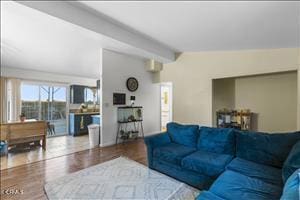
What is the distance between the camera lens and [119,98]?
5086 millimetres

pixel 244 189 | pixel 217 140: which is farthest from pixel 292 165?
pixel 217 140

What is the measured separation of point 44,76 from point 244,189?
6.58 metres

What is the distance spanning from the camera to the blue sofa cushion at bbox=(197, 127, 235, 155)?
2.59 metres

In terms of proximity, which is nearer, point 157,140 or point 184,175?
point 184,175

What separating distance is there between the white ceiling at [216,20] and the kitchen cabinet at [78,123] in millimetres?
4292

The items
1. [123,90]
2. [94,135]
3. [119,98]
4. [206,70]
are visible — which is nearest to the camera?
→ [94,135]

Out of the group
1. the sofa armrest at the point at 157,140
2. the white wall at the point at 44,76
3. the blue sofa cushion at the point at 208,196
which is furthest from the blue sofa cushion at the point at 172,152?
the white wall at the point at 44,76

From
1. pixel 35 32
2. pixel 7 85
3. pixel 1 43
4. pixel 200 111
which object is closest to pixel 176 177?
pixel 200 111

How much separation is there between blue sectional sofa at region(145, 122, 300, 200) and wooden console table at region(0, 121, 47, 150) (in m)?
3.01

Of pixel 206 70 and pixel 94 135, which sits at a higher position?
pixel 206 70

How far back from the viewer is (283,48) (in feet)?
11.6

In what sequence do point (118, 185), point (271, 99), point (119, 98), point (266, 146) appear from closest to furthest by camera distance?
point (266, 146) → point (118, 185) → point (271, 99) → point (119, 98)

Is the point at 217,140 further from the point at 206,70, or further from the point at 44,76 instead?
the point at 44,76

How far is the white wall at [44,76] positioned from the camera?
5.34 meters
